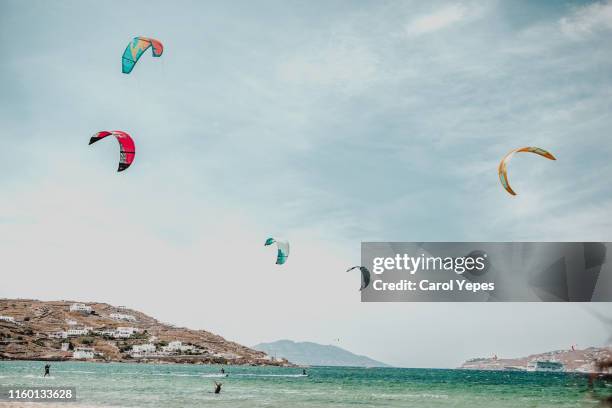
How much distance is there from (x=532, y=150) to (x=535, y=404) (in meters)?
27.3

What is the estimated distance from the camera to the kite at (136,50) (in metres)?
20.9

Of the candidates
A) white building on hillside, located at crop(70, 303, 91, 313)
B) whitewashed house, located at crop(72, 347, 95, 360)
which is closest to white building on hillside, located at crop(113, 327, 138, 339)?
whitewashed house, located at crop(72, 347, 95, 360)

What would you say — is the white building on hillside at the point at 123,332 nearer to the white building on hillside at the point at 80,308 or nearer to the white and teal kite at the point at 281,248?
the white building on hillside at the point at 80,308

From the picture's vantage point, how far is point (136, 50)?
21.6 m

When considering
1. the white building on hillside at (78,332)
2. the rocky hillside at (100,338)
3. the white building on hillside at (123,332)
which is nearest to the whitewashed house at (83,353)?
the rocky hillside at (100,338)

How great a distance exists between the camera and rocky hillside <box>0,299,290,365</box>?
112375 millimetres

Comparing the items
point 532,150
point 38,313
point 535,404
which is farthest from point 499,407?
point 38,313

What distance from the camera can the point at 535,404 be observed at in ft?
131

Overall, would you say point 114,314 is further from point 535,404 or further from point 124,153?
point 124,153

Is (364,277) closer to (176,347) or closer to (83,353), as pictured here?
(83,353)

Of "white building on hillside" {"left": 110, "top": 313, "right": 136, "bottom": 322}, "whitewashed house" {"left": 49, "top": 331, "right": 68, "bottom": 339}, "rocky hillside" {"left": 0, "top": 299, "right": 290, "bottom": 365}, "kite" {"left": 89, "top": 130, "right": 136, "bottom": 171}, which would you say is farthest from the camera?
"white building on hillside" {"left": 110, "top": 313, "right": 136, "bottom": 322}

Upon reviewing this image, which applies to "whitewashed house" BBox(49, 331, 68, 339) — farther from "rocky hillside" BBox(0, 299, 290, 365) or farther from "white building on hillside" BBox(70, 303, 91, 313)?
"white building on hillside" BBox(70, 303, 91, 313)

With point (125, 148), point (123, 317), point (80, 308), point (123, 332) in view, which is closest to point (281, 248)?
point (125, 148)

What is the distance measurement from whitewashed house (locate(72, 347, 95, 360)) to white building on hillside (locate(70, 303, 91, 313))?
32038 mm
